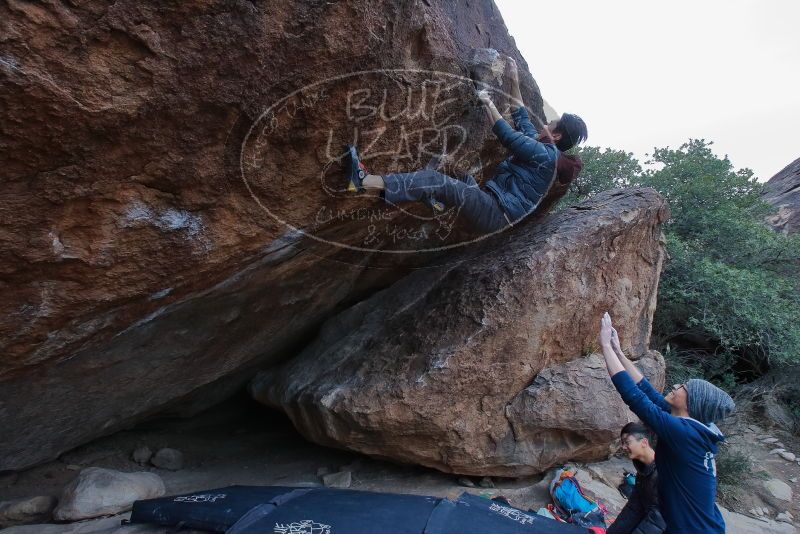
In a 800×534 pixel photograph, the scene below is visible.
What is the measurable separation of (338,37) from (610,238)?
10.1 feet

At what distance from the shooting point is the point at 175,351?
12.9ft

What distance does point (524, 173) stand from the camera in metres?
3.59

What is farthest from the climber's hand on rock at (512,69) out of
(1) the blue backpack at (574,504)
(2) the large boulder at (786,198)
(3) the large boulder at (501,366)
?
(2) the large boulder at (786,198)

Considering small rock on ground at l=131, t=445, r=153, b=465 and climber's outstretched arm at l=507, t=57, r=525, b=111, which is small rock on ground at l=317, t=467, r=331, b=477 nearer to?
small rock on ground at l=131, t=445, r=153, b=465

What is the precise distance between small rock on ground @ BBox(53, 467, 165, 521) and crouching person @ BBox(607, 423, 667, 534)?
3.59 meters

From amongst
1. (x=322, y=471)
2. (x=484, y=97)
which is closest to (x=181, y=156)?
(x=484, y=97)

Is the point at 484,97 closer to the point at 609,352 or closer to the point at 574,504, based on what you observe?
the point at 609,352

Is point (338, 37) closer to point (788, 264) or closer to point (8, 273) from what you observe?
point (8, 273)

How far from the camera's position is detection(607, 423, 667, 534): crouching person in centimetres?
258

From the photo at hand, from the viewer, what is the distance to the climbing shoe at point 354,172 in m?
2.83

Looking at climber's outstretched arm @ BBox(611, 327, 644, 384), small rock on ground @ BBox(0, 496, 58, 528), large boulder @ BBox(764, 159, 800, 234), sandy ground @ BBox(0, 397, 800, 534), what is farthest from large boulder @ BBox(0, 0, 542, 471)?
large boulder @ BBox(764, 159, 800, 234)

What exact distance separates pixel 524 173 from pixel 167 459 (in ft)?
15.2

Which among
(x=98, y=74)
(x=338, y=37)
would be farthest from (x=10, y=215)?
(x=338, y=37)

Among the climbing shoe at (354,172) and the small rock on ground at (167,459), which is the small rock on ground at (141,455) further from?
the climbing shoe at (354,172)
